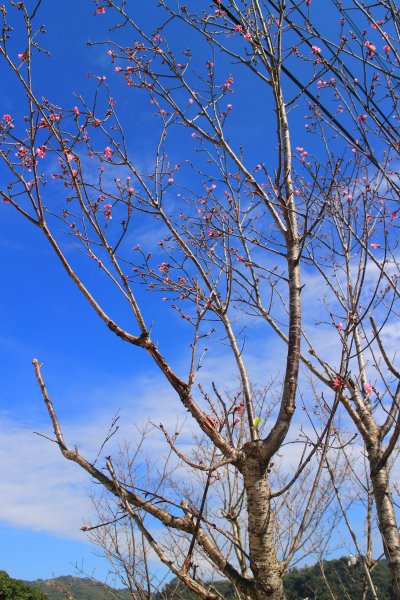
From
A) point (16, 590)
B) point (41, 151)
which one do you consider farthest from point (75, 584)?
point (41, 151)

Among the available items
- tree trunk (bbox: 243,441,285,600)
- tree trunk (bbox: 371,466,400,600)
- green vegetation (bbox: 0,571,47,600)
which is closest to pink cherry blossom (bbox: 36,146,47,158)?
tree trunk (bbox: 243,441,285,600)

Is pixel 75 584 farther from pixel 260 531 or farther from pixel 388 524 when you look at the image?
pixel 260 531

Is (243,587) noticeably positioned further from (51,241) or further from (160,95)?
(160,95)

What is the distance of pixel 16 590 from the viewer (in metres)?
13.1

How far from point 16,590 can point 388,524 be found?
1264 centimetres

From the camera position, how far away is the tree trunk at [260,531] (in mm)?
1738

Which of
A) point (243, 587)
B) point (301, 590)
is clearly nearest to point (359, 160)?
point (243, 587)

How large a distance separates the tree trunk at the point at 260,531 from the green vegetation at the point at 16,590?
13.5 m

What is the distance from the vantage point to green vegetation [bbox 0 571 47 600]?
1273cm

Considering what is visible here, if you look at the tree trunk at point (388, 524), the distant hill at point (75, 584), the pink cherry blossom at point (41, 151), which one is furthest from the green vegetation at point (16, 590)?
the pink cherry blossom at point (41, 151)

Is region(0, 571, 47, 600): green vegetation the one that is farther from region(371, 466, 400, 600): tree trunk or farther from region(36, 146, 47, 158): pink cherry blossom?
region(36, 146, 47, 158): pink cherry blossom

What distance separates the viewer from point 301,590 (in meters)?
19.4

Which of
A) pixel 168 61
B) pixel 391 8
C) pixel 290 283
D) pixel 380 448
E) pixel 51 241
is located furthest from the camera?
pixel 168 61

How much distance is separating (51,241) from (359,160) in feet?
11.1
